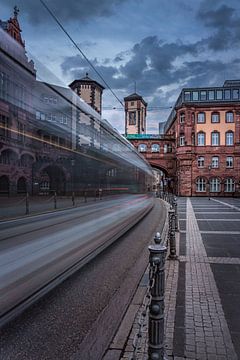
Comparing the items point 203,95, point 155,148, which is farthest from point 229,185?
point 155,148

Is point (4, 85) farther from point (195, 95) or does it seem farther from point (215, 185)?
point (195, 95)

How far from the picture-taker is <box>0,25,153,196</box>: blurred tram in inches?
115

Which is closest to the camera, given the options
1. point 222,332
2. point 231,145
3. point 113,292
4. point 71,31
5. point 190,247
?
point 222,332

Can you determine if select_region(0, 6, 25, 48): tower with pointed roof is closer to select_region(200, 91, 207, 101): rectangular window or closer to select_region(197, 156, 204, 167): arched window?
select_region(197, 156, 204, 167): arched window

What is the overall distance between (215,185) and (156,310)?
5134 centimetres

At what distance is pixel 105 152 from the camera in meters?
6.48

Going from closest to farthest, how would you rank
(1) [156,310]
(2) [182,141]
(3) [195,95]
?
(1) [156,310] < (2) [182,141] < (3) [195,95]

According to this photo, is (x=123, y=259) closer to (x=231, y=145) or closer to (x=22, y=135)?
(x=22, y=135)

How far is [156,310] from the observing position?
233 cm

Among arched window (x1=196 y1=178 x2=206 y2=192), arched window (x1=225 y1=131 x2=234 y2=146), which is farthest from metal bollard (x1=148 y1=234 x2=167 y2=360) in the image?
Result: arched window (x1=225 y1=131 x2=234 y2=146)

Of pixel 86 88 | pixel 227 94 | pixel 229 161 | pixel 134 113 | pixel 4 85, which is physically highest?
pixel 134 113

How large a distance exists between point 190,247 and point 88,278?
3.46 m

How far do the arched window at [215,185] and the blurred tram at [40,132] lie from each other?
4833 cm

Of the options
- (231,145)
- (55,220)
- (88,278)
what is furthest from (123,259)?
(231,145)
